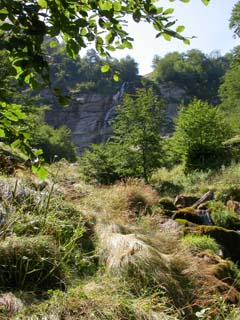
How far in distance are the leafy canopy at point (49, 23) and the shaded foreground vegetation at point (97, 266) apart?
6.12ft

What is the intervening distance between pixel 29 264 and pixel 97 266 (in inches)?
35.2

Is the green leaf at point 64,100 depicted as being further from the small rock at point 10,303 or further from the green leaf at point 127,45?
the small rock at point 10,303

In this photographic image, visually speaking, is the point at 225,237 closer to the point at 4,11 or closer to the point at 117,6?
the point at 117,6

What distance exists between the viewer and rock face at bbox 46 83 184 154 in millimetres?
55469

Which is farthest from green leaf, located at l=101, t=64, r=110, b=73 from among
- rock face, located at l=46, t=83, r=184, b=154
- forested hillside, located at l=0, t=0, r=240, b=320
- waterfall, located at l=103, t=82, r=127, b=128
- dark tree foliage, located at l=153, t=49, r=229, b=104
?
dark tree foliage, located at l=153, t=49, r=229, b=104

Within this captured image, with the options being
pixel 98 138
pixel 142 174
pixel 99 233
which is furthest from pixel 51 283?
pixel 98 138

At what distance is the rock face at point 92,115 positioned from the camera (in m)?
55.5

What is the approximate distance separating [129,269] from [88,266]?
46cm

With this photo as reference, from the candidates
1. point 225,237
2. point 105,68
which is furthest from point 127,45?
point 225,237

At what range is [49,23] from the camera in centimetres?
142

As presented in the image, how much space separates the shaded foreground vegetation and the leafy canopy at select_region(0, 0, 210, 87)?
1.86 metres

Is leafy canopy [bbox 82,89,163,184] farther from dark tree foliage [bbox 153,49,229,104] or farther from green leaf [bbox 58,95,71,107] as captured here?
dark tree foliage [bbox 153,49,229,104]

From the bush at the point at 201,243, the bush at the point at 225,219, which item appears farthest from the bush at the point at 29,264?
the bush at the point at 225,219

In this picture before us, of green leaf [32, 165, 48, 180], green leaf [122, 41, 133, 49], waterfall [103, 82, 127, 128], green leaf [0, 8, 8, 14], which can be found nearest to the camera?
green leaf [0, 8, 8, 14]
